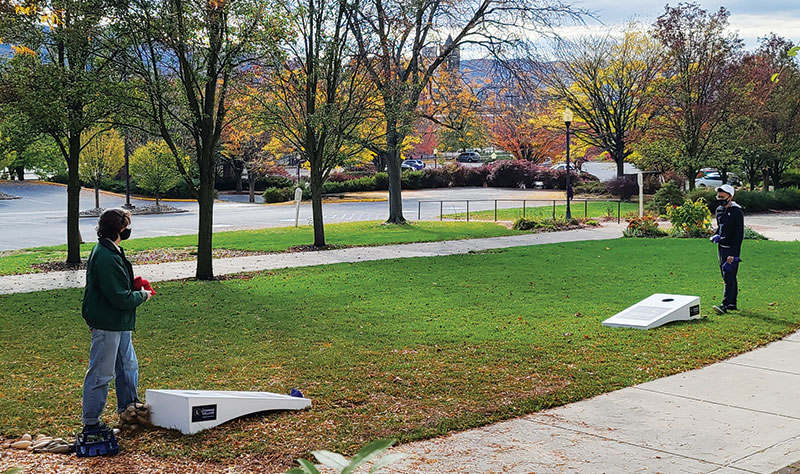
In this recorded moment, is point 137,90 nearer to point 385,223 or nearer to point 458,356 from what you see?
point 458,356

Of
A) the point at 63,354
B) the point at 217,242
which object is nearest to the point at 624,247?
the point at 217,242

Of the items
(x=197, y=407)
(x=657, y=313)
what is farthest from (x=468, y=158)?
(x=197, y=407)

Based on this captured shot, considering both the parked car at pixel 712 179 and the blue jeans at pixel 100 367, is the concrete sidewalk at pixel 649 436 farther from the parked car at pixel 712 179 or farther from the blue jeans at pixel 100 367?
the parked car at pixel 712 179

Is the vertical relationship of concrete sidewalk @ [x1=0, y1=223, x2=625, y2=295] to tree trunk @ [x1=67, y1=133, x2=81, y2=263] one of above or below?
below

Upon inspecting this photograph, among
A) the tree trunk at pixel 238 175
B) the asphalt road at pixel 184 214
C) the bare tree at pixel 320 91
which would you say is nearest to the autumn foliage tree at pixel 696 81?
the asphalt road at pixel 184 214

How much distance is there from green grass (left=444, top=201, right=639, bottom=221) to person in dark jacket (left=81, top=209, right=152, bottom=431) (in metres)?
28.6

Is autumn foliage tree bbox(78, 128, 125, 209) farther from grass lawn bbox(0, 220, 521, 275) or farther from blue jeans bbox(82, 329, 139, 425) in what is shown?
blue jeans bbox(82, 329, 139, 425)

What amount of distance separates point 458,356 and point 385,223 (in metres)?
22.6

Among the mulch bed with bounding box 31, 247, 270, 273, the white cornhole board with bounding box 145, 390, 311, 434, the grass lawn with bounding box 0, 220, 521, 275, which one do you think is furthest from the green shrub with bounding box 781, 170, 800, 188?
the white cornhole board with bounding box 145, 390, 311, 434

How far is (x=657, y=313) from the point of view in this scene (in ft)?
33.6

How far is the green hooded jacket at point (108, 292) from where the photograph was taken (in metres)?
5.71

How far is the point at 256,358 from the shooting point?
857 cm

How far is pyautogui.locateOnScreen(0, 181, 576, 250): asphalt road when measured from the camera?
98.1ft

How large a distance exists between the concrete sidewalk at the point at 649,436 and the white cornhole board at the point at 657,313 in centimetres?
235
